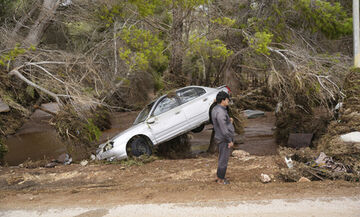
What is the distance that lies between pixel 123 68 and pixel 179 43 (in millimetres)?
4000

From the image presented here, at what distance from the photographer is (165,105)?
10047 mm

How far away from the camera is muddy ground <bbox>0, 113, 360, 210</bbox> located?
20.2 ft

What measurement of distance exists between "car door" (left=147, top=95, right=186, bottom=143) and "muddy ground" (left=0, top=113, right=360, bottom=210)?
0.83m

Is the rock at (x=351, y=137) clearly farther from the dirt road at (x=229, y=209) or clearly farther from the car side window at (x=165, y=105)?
the car side window at (x=165, y=105)

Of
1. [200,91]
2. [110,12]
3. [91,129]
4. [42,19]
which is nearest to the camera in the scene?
[91,129]

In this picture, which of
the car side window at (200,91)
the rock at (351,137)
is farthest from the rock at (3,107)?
the rock at (351,137)

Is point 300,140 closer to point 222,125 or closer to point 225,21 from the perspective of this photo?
point 225,21

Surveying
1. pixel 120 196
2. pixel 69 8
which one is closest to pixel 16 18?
pixel 69 8

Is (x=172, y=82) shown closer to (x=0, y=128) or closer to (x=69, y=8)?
(x=69, y=8)

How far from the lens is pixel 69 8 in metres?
13.1

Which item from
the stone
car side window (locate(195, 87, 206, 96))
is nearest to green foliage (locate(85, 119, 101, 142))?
car side window (locate(195, 87, 206, 96))

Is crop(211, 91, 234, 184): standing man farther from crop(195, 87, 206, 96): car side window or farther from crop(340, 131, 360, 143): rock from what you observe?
crop(195, 87, 206, 96): car side window

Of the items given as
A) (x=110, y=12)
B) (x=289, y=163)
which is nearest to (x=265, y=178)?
(x=289, y=163)

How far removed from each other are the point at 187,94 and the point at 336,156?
4.60 m
